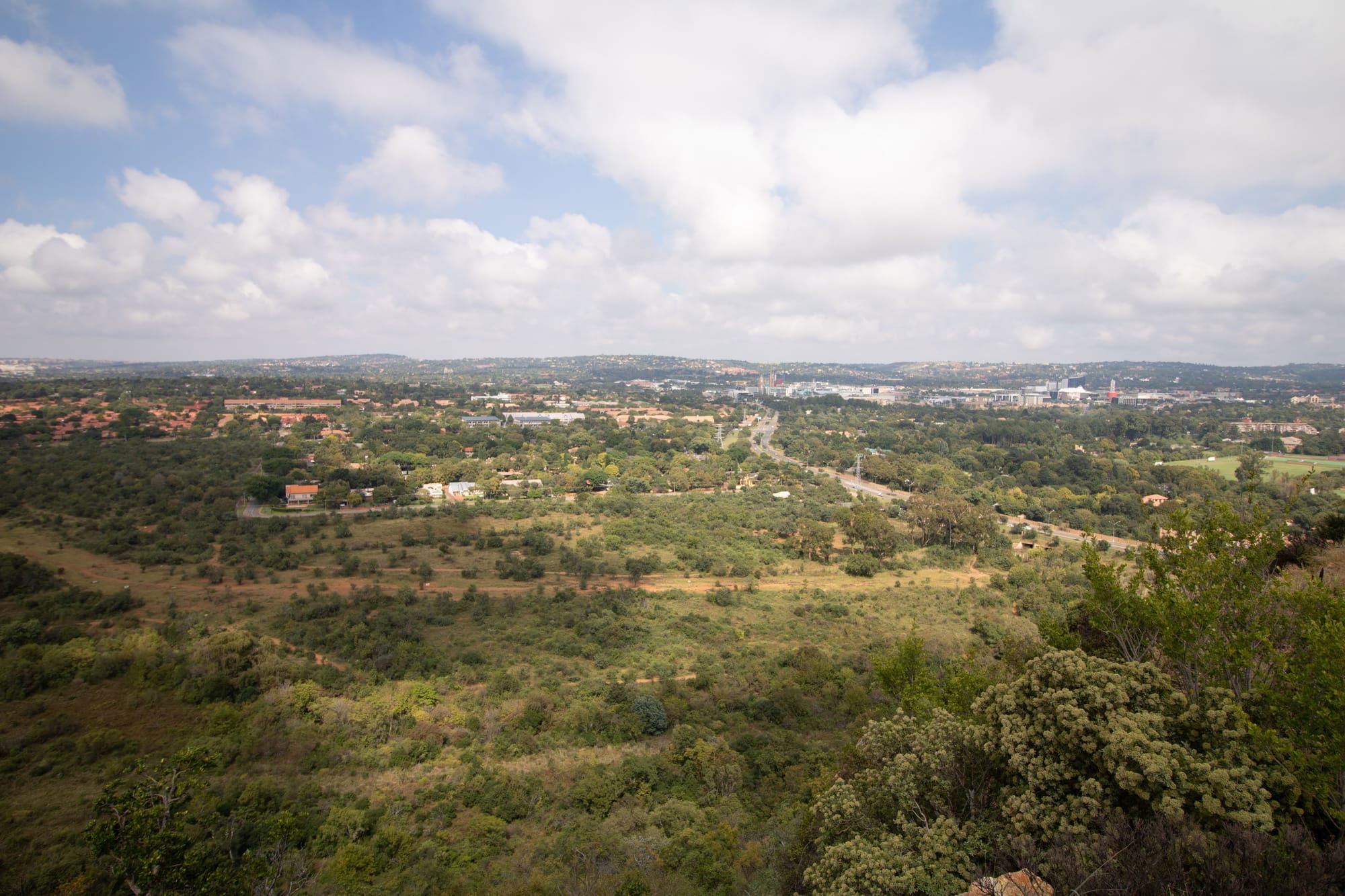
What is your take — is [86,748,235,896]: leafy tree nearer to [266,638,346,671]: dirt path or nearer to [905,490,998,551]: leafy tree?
[266,638,346,671]: dirt path

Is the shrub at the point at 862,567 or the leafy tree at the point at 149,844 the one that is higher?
the leafy tree at the point at 149,844

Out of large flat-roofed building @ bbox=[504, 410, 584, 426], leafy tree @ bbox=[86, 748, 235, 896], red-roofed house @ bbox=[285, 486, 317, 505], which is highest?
large flat-roofed building @ bbox=[504, 410, 584, 426]

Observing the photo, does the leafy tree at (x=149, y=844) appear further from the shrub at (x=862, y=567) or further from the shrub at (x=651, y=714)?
the shrub at (x=862, y=567)

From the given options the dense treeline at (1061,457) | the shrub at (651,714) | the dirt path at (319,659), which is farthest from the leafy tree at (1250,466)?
the dirt path at (319,659)

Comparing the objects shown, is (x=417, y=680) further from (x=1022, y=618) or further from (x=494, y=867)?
(x=1022, y=618)

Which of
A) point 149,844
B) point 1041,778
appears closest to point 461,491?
point 149,844

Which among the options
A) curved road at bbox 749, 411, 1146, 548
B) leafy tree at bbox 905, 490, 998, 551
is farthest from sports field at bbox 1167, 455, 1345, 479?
leafy tree at bbox 905, 490, 998, 551
